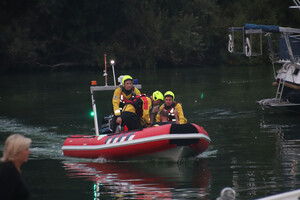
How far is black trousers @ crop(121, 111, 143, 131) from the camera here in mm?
12945

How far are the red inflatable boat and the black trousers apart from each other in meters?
0.28

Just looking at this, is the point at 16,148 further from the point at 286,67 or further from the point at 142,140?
the point at 286,67

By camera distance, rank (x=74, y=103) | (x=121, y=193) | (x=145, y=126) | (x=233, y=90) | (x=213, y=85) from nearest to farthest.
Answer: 1. (x=121, y=193)
2. (x=145, y=126)
3. (x=74, y=103)
4. (x=233, y=90)
5. (x=213, y=85)

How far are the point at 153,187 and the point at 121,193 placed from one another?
0.65 meters

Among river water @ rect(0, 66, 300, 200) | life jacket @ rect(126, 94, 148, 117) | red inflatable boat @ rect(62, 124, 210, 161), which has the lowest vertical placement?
river water @ rect(0, 66, 300, 200)

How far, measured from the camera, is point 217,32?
1890 inches

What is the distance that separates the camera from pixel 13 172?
5.35 m

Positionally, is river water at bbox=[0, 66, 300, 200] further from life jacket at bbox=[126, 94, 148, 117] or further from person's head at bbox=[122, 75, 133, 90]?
person's head at bbox=[122, 75, 133, 90]

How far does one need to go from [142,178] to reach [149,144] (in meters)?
0.80

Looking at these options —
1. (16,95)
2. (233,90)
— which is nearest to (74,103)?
(16,95)

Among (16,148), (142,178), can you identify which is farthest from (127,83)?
(16,148)

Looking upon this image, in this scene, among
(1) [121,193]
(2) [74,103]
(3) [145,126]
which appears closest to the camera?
(1) [121,193]

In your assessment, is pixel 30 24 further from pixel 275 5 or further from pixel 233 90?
pixel 233 90

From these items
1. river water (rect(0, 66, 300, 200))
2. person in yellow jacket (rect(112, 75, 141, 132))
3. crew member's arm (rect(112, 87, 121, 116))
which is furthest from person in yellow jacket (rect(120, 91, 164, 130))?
river water (rect(0, 66, 300, 200))
